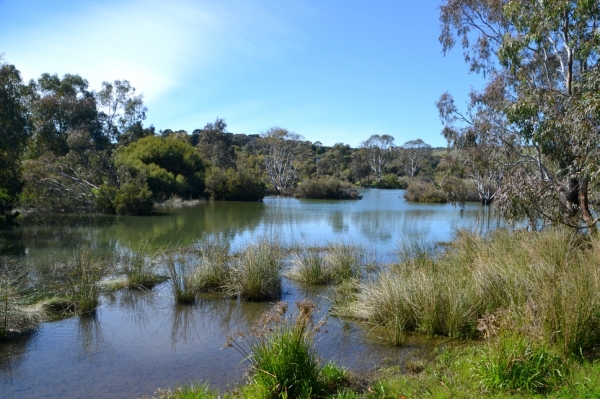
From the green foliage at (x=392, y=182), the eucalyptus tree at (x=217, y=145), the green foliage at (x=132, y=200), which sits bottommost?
the green foliage at (x=132, y=200)

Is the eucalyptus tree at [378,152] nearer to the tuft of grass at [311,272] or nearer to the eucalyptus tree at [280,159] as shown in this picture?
the eucalyptus tree at [280,159]

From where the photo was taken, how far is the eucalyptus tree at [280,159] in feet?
204

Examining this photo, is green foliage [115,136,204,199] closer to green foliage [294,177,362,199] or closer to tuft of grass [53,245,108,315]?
green foliage [294,177,362,199]

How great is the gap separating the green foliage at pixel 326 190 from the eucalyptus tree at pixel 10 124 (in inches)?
1353

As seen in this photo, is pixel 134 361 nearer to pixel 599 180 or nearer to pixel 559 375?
pixel 559 375

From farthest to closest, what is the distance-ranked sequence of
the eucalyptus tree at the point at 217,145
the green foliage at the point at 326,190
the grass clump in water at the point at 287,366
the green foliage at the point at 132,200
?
the eucalyptus tree at the point at 217,145 < the green foliage at the point at 326,190 < the green foliage at the point at 132,200 < the grass clump in water at the point at 287,366

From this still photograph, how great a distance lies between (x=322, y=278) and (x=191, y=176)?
35831 millimetres

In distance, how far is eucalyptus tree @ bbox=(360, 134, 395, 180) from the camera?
287 feet

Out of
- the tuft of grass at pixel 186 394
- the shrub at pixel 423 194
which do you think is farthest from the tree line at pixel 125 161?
the tuft of grass at pixel 186 394

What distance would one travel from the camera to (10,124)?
59.0 ft

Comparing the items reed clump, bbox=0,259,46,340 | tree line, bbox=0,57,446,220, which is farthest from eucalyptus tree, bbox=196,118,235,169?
reed clump, bbox=0,259,46,340

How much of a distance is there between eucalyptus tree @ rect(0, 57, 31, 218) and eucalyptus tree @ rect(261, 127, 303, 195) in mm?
40389

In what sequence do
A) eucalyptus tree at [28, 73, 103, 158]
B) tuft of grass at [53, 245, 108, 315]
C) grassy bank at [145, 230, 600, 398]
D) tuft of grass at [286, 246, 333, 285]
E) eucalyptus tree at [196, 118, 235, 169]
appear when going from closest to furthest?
grassy bank at [145, 230, 600, 398] < tuft of grass at [53, 245, 108, 315] < tuft of grass at [286, 246, 333, 285] < eucalyptus tree at [28, 73, 103, 158] < eucalyptus tree at [196, 118, 235, 169]

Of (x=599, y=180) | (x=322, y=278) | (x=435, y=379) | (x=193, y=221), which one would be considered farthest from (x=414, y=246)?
(x=193, y=221)
